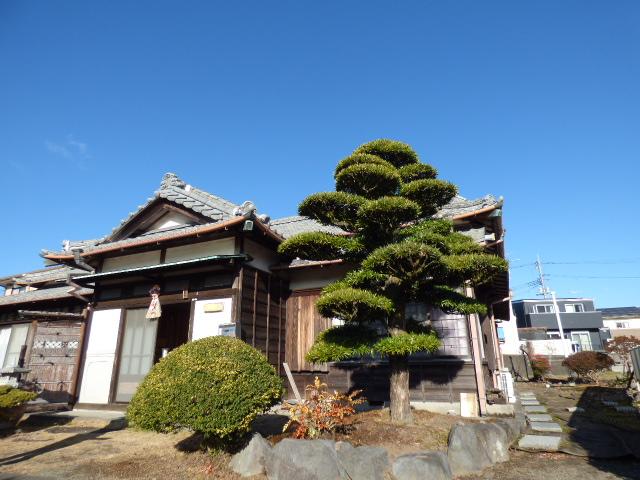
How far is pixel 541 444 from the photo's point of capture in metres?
6.14

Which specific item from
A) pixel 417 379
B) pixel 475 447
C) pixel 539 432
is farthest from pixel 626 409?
pixel 475 447

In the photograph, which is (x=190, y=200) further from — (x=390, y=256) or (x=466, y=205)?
(x=466, y=205)

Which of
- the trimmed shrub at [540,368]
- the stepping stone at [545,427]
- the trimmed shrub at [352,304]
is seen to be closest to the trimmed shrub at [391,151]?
the trimmed shrub at [352,304]

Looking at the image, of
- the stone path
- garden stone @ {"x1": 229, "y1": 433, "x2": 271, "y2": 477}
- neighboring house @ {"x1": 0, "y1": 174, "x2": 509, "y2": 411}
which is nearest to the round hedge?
garden stone @ {"x1": 229, "y1": 433, "x2": 271, "y2": 477}

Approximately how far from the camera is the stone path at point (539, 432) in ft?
20.0

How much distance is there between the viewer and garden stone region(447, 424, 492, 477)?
505cm

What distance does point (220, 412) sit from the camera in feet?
15.8

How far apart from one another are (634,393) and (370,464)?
1089 centimetres

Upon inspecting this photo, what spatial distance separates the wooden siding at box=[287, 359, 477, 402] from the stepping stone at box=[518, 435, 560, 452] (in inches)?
56.6

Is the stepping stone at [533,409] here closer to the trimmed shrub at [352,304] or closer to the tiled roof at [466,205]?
the tiled roof at [466,205]

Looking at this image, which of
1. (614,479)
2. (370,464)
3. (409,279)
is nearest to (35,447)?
(370,464)

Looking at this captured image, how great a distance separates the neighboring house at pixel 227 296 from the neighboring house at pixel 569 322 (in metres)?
31.6

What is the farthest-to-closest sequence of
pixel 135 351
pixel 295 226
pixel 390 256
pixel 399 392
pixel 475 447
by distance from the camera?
1. pixel 295 226
2. pixel 135 351
3. pixel 399 392
4. pixel 390 256
5. pixel 475 447

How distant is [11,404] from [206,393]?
208 inches
